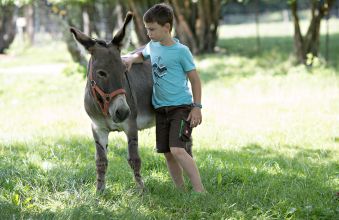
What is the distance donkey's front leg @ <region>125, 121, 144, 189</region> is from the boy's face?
789mm

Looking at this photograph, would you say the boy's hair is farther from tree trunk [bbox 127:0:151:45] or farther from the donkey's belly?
tree trunk [bbox 127:0:151:45]

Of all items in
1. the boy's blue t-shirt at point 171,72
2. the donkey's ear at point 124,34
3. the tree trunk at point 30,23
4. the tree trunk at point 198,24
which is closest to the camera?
the donkey's ear at point 124,34

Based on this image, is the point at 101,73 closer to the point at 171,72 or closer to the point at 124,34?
the point at 124,34

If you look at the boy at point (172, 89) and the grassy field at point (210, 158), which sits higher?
the boy at point (172, 89)

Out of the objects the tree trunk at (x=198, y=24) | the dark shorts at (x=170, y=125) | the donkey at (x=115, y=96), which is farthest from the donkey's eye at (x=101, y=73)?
the tree trunk at (x=198, y=24)

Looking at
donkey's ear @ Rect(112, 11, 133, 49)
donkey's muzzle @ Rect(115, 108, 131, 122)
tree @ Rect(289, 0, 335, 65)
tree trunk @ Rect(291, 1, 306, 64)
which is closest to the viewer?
donkey's muzzle @ Rect(115, 108, 131, 122)

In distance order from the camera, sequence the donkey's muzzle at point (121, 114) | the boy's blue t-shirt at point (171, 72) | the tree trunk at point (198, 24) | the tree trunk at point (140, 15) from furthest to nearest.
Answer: the tree trunk at point (198, 24) → the tree trunk at point (140, 15) → the boy's blue t-shirt at point (171, 72) → the donkey's muzzle at point (121, 114)

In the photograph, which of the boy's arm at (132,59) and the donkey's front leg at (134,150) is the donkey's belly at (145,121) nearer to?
the donkey's front leg at (134,150)

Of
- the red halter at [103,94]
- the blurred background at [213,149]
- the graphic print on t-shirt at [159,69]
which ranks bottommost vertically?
the blurred background at [213,149]

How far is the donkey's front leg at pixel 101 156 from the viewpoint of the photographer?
5.16 metres

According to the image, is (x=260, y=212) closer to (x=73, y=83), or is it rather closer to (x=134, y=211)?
(x=134, y=211)

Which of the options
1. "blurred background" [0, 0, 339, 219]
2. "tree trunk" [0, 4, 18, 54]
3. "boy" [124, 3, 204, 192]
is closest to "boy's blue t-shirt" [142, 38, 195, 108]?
"boy" [124, 3, 204, 192]

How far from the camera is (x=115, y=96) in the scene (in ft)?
15.0

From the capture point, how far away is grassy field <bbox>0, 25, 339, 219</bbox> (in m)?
4.66
